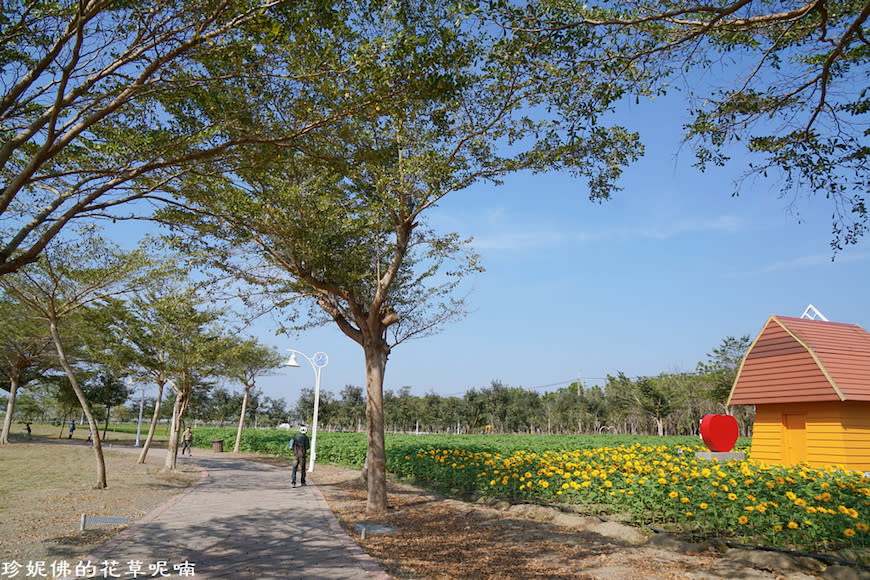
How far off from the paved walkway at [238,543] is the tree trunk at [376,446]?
33.9 inches

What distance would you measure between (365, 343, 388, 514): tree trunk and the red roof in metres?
10.6

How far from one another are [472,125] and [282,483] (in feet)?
37.1

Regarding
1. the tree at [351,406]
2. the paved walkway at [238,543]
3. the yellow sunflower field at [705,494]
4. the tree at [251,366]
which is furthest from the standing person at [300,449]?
the tree at [351,406]

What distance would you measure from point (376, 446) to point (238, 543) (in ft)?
9.97

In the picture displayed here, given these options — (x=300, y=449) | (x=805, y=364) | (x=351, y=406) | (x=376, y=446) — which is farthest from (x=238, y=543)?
(x=351, y=406)

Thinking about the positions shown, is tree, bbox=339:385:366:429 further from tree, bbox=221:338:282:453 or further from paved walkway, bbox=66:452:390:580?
paved walkway, bbox=66:452:390:580

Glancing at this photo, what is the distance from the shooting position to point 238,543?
269 inches

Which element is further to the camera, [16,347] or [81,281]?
[16,347]

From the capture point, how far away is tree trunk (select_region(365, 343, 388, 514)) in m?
9.28

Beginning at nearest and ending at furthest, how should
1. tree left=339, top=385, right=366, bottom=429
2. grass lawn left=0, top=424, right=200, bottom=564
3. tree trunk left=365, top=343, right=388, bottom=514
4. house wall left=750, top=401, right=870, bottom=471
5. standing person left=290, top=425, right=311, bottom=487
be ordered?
grass lawn left=0, top=424, right=200, bottom=564 < tree trunk left=365, top=343, right=388, bottom=514 < house wall left=750, top=401, right=870, bottom=471 < standing person left=290, top=425, right=311, bottom=487 < tree left=339, top=385, right=366, bottom=429

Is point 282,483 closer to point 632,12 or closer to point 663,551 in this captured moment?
point 663,551

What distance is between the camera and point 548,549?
6.44m

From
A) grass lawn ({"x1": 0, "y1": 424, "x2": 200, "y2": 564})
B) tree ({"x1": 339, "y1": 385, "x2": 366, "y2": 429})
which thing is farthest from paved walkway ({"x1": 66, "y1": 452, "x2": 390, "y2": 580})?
tree ({"x1": 339, "y1": 385, "x2": 366, "y2": 429})

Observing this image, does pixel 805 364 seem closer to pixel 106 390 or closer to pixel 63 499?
pixel 63 499
